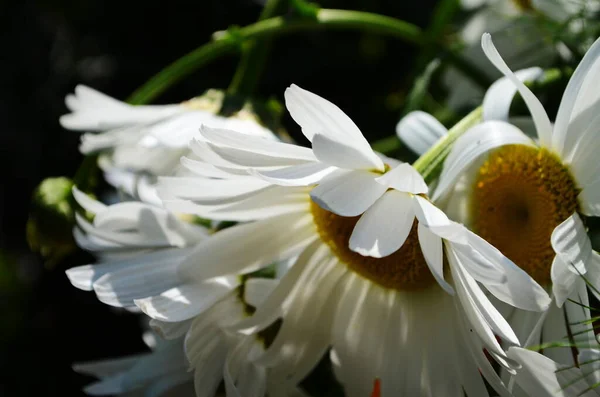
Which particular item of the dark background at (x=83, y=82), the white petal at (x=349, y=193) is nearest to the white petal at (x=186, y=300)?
the white petal at (x=349, y=193)

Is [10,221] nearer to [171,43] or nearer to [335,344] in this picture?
[171,43]

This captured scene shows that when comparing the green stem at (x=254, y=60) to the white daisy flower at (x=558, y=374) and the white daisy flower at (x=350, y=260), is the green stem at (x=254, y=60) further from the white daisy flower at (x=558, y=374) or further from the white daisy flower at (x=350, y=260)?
the white daisy flower at (x=558, y=374)

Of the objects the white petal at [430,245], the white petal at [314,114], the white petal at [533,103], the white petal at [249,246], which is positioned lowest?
the white petal at [249,246]

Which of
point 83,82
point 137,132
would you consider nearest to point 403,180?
point 137,132

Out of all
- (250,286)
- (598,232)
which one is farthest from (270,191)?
(598,232)

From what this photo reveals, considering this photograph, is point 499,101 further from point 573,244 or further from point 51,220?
point 51,220

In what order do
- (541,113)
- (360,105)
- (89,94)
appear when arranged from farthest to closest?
1. (360,105)
2. (89,94)
3. (541,113)

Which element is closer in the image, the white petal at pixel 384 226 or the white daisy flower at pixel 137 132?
the white petal at pixel 384 226
